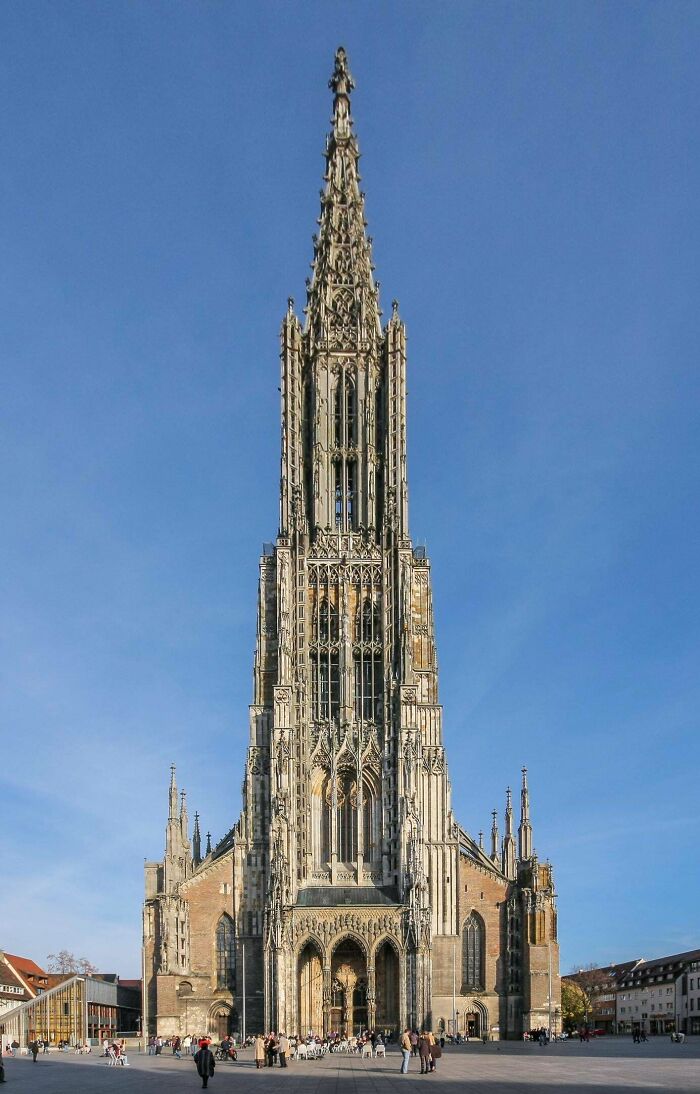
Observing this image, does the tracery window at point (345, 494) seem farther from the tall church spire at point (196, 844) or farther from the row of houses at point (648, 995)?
the row of houses at point (648, 995)

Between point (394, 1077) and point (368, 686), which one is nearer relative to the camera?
point (394, 1077)

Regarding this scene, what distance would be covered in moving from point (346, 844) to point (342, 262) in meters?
44.5

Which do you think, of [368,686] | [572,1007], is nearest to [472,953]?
[368,686]

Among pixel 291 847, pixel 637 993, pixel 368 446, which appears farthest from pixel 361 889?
pixel 637 993

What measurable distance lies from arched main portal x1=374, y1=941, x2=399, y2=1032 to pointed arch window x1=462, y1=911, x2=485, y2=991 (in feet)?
19.6

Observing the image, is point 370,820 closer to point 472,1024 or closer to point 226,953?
point 226,953

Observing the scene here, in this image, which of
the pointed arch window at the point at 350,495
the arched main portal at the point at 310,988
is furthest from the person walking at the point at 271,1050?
Result: the pointed arch window at the point at 350,495

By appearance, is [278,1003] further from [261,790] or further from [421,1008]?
[261,790]

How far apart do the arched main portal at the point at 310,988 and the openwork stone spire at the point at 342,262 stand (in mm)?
43257

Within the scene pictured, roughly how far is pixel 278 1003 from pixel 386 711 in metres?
19.5

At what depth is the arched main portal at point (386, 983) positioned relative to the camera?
75812mm

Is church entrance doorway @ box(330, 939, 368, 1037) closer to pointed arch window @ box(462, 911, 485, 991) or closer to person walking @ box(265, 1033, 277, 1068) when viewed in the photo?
pointed arch window @ box(462, 911, 485, 991)

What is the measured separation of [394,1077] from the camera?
41469 millimetres

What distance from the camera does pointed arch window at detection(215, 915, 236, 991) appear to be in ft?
260
